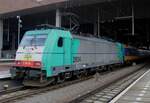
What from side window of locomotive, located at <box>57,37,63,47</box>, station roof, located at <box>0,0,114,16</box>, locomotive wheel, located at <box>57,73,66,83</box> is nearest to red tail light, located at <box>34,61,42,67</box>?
side window of locomotive, located at <box>57,37,63,47</box>

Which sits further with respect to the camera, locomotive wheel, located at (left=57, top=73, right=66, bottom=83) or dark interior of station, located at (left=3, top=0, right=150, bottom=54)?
dark interior of station, located at (left=3, top=0, right=150, bottom=54)

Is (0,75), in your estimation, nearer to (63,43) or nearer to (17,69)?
(17,69)

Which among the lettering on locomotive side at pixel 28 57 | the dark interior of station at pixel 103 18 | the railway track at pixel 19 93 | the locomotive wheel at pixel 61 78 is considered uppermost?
the dark interior of station at pixel 103 18

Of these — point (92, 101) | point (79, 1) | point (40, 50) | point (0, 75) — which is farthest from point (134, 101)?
point (79, 1)

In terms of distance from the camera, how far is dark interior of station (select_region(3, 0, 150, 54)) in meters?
48.5

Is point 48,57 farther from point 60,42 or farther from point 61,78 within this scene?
point 61,78

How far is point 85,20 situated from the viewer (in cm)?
5553

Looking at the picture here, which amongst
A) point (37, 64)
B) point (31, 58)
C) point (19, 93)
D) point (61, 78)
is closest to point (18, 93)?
point (19, 93)

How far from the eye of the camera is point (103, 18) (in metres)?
54.1

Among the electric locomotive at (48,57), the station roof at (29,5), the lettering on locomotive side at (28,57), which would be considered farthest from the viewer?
the station roof at (29,5)

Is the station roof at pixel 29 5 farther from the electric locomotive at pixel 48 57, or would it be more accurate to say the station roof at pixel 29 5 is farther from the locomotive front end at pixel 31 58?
the locomotive front end at pixel 31 58

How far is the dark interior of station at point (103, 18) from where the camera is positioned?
1911 inches

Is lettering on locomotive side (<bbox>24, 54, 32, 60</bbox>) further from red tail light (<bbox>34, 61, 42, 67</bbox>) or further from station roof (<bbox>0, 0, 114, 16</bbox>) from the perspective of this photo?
station roof (<bbox>0, 0, 114, 16</bbox>)

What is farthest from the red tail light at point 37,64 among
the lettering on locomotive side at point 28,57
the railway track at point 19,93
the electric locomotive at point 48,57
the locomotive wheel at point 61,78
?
the locomotive wheel at point 61,78
